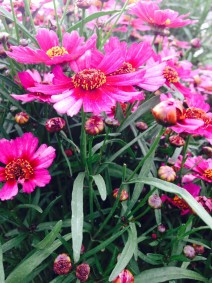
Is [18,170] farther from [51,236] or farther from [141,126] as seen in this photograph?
[141,126]

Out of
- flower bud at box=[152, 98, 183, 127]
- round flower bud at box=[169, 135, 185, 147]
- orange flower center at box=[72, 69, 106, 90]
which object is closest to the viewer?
flower bud at box=[152, 98, 183, 127]

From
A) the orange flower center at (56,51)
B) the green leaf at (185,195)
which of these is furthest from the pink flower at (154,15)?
the green leaf at (185,195)

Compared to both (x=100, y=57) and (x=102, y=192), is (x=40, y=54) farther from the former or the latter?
(x=102, y=192)

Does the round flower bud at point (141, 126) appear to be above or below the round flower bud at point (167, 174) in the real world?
above

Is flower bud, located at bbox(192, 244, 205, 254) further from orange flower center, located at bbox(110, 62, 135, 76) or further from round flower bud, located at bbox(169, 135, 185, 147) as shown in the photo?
orange flower center, located at bbox(110, 62, 135, 76)

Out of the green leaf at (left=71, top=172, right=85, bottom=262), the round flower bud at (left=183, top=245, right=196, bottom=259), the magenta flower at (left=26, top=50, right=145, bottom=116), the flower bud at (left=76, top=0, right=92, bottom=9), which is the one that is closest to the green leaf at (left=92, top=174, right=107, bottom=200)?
the green leaf at (left=71, top=172, right=85, bottom=262)

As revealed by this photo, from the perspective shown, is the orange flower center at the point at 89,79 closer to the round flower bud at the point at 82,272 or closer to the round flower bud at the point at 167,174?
the round flower bud at the point at 167,174
